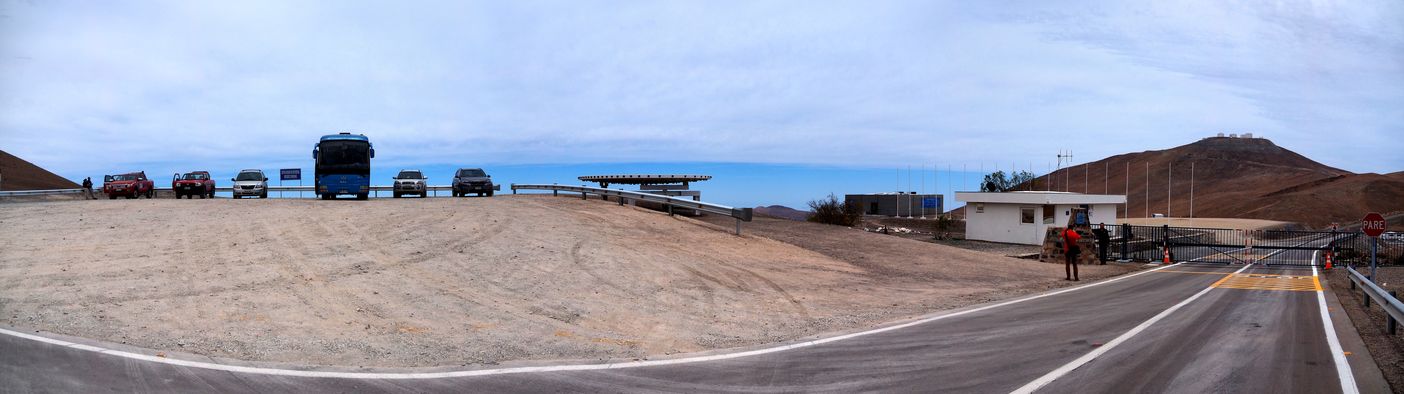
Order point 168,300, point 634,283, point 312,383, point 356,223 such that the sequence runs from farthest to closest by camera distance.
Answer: point 356,223 → point 634,283 → point 168,300 → point 312,383

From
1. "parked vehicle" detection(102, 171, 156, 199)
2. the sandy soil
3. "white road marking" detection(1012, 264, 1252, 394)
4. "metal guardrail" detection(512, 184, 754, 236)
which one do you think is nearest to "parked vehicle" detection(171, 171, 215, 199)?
"parked vehicle" detection(102, 171, 156, 199)

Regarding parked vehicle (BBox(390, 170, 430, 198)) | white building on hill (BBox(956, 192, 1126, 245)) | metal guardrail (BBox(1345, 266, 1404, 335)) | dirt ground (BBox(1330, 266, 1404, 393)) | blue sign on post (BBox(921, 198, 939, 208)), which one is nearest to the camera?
dirt ground (BBox(1330, 266, 1404, 393))

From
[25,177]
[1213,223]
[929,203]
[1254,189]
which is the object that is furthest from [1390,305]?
[1254,189]

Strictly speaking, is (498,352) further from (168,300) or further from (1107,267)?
(1107,267)

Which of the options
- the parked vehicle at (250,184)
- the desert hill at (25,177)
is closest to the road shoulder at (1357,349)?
the parked vehicle at (250,184)

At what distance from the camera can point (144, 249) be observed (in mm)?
15438

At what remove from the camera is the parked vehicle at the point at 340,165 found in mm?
33438

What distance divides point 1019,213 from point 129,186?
51569 mm

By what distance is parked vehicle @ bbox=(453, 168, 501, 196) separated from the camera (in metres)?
41.1

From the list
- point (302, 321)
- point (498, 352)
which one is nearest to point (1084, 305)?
point (498, 352)

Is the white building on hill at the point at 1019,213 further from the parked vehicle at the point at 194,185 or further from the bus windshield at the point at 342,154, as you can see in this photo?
the parked vehicle at the point at 194,185

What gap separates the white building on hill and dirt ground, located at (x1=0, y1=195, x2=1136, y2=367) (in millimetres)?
31624

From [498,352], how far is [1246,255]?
4839 centimetres

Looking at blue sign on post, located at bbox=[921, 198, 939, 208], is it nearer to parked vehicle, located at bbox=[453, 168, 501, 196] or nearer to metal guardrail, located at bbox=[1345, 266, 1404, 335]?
parked vehicle, located at bbox=[453, 168, 501, 196]
